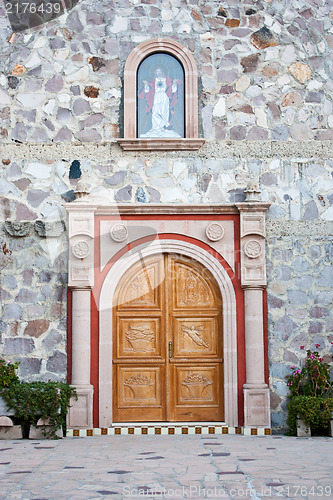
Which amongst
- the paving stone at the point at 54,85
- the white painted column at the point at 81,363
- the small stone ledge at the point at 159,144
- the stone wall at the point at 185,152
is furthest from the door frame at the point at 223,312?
the paving stone at the point at 54,85

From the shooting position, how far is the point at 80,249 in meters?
8.66

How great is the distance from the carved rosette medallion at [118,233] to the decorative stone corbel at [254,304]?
1.50 m

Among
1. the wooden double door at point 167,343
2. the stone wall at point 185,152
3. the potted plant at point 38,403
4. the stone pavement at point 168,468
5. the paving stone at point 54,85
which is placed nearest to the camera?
the stone pavement at point 168,468

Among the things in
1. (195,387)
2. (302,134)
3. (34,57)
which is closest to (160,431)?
(195,387)

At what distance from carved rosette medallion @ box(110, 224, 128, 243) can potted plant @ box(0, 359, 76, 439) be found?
1943mm

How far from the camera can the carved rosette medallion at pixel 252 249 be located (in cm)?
868

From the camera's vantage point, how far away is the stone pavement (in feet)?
16.4

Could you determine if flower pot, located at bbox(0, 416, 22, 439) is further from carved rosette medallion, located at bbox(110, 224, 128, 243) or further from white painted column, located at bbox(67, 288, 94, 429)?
carved rosette medallion, located at bbox(110, 224, 128, 243)

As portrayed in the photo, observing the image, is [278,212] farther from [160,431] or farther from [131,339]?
[160,431]

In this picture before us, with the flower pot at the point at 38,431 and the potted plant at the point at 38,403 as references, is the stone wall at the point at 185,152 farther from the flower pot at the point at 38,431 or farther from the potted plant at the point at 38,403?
the flower pot at the point at 38,431

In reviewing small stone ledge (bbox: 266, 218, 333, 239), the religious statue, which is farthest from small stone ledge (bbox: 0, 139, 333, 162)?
small stone ledge (bbox: 266, 218, 333, 239)

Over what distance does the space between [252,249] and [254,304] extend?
70 cm

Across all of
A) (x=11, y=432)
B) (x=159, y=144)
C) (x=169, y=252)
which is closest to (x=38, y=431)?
(x=11, y=432)

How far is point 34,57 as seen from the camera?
29.8 feet
